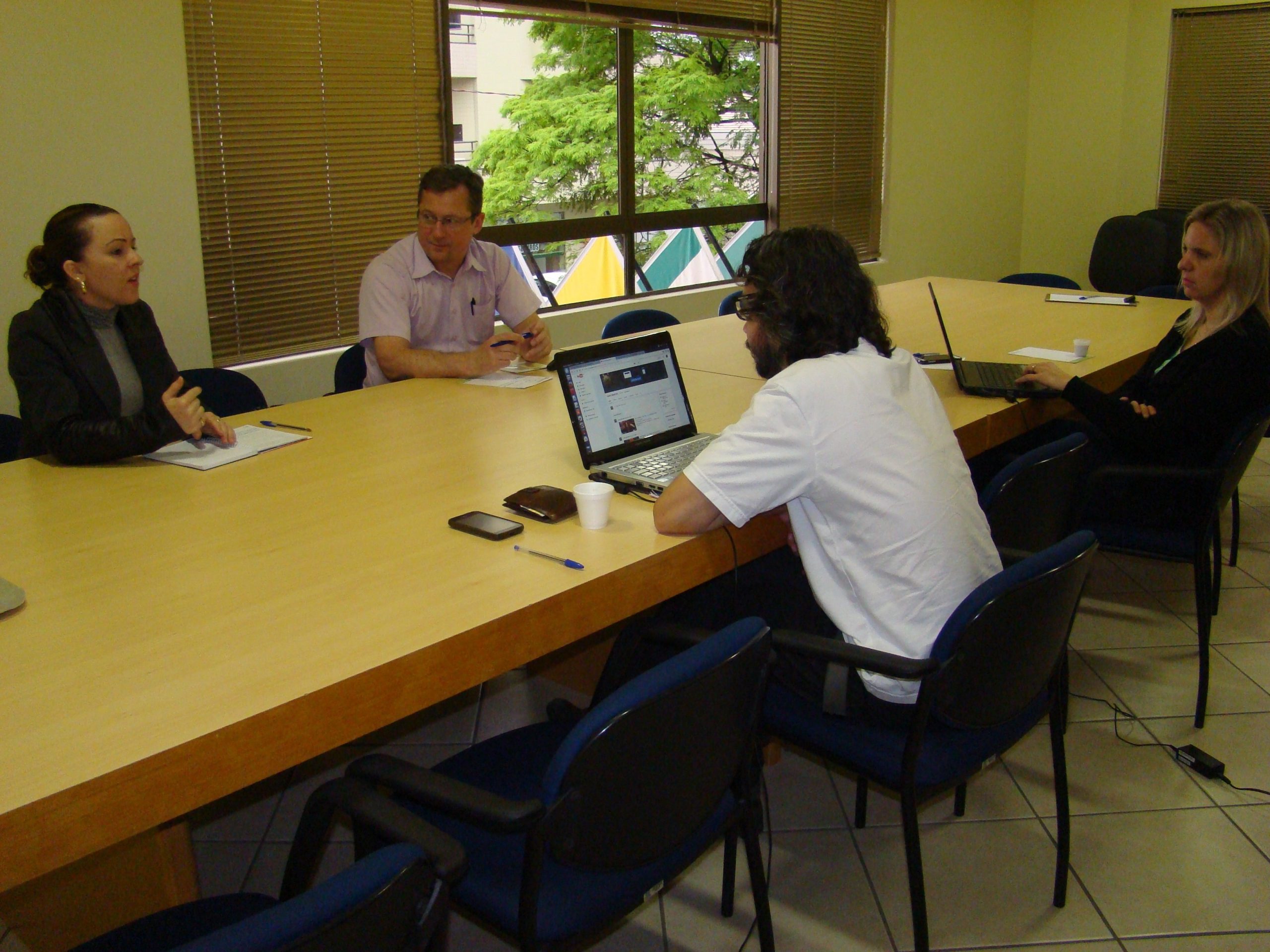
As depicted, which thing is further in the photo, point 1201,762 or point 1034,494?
point 1201,762

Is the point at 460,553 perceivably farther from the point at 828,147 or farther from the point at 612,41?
the point at 828,147

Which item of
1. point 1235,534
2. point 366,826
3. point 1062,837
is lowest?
point 1062,837

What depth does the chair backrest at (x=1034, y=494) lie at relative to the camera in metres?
2.15

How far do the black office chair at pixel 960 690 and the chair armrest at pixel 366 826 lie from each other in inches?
26.7

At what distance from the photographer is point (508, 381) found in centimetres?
319

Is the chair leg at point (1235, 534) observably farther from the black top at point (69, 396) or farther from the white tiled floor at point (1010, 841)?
the black top at point (69, 396)

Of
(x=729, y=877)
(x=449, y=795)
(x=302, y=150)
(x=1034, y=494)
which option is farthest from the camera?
(x=302, y=150)

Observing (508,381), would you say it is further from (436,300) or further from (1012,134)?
(1012,134)

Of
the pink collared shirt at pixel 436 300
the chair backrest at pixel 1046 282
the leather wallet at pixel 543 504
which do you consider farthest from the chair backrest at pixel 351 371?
the chair backrest at pixel 1046 282

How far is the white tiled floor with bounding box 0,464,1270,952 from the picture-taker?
203 centimetres

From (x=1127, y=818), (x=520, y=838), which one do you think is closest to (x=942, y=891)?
(x=1127, y=818)

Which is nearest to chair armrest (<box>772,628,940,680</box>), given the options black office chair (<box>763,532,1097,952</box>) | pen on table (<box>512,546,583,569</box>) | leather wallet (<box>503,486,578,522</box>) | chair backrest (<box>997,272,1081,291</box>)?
black office chair (<box>763,532,1097,952</box>)

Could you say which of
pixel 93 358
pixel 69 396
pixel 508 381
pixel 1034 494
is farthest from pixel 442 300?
pixel 1034 494

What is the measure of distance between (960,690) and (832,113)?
5.28m
